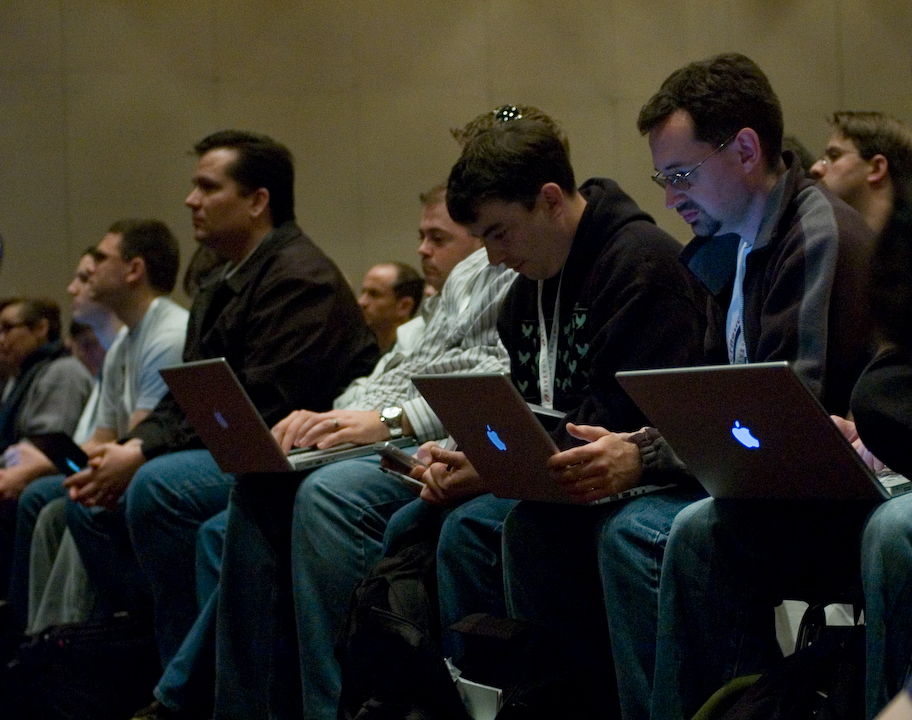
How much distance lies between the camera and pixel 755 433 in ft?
5.21

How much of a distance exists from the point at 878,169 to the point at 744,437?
1859 mm

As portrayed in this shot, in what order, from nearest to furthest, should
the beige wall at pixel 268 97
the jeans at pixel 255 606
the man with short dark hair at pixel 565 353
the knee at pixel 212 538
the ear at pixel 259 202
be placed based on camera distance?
the man with short dark hair at pixel 565 353 < the jeans at pixel 255 606 < the knee at pixel 212 538 < the ear at pixel 259 202 < the beige wall at pixel 268 97

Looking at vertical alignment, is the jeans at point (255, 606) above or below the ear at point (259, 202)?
Result: below

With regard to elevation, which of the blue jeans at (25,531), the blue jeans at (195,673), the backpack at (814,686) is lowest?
the blue jeans at (25,531)

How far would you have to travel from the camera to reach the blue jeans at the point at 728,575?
1.75 m

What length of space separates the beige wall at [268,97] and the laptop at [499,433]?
3.59 metres

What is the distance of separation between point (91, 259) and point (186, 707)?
7.01ft

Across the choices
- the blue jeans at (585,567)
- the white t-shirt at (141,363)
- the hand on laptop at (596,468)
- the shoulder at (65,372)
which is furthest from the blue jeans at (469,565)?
the shoulder at (65,372)

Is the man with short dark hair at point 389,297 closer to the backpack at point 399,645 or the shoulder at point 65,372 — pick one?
the shoulder at point 65,372

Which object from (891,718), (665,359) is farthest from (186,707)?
(891,718)

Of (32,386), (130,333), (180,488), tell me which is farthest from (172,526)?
(32,386)

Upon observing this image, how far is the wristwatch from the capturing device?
9.44ft

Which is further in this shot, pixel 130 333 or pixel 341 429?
pixel 130 333

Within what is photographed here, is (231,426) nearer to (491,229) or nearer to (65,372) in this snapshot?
(491,229)
